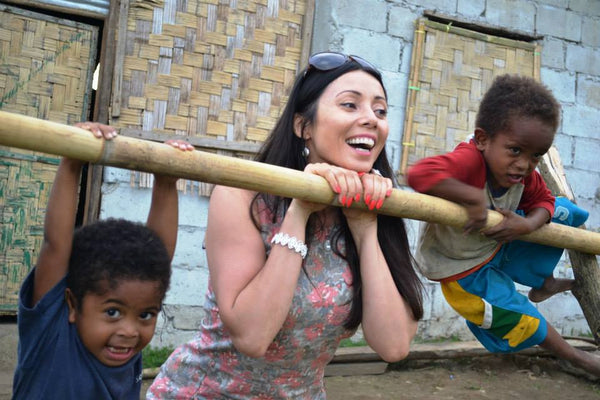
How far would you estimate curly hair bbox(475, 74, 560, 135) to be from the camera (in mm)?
2545

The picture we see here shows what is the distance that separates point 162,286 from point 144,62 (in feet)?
10.4

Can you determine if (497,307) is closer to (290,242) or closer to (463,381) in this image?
(290,242)

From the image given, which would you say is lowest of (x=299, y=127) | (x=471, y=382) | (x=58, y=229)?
(x=471, y=382)

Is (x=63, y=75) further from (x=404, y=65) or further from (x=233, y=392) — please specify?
(x=233, y=392)

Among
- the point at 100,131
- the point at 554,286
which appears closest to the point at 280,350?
the point at 100,131

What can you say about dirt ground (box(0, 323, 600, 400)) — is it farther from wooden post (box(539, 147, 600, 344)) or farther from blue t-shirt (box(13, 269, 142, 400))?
blue t-shirt (box(13, 269, 142, 400))

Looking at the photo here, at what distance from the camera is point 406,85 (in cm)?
547

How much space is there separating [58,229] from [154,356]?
3.48 metres

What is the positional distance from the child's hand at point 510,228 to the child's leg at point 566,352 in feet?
2.72

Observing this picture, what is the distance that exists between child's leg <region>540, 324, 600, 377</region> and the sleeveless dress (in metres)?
1.28

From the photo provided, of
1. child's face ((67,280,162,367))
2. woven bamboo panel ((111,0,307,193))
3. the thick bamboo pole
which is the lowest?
child's face ((67,280,162,367))

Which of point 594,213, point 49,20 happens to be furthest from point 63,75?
point 594,213

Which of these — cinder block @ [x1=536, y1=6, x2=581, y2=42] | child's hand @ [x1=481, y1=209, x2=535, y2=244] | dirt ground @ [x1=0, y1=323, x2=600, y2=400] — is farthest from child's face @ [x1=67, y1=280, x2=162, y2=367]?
cinder block @ [x1=536, y1=6, x2=581, y2=42]

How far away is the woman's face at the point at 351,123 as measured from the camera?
2008 mm
